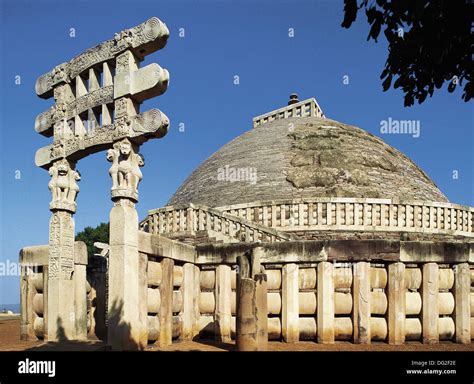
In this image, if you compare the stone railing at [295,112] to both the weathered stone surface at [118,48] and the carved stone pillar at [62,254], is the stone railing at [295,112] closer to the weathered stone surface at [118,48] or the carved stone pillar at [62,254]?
the weathered stone surface at [118,48]

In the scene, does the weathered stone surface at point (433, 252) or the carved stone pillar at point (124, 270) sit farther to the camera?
the weathered stone surface at point (433, 252)

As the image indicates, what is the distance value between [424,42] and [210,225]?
1164 centimetres

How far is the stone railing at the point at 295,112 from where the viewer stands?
3528 cm

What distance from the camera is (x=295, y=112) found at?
35.7 metres

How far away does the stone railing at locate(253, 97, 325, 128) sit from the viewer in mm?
35281

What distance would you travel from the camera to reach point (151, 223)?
66.1 ft

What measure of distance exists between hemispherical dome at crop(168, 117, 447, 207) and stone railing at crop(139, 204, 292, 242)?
616 cm

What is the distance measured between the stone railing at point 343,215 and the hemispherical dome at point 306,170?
3584 mm

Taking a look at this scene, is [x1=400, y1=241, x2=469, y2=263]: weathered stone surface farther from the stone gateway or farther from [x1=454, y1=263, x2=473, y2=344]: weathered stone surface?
[x1=454, y1=263, x2=473, y2=344]: weathered stone surface

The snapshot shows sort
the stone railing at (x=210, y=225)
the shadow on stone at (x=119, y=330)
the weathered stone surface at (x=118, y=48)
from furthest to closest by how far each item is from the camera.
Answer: the stone railing at (x=210, y=225) → the weathered stone surface at (x=118, y=48) → the shadow on stone at (x=119, y=330)

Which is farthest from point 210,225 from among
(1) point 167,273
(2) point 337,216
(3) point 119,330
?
(3) point 119,330

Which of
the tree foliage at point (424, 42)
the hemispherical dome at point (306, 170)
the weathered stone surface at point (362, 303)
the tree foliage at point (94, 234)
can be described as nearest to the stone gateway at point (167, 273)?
the weathered stone surface at point (362, 303)
